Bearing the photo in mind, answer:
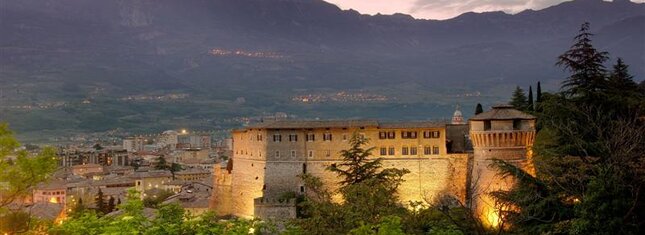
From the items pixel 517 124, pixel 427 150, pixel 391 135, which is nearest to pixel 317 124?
pixel 391 135

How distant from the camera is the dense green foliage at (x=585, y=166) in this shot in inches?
800

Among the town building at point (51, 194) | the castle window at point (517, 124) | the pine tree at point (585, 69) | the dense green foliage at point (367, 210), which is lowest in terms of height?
the town building at point (51, 194)

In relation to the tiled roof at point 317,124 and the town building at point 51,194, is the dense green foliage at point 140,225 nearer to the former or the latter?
the tiled roof at point 317,124

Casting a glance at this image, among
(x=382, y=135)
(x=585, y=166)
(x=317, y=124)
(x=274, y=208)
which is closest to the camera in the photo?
(x=585, y=166)

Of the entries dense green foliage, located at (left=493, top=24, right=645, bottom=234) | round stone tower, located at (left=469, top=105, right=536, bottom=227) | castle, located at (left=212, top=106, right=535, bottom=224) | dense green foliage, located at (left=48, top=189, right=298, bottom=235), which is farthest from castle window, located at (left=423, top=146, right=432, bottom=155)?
dense green foliage, located at (left=48, top=189, right=298, bottom=235)

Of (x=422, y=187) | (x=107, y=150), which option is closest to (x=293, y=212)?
(x=422, y=187)

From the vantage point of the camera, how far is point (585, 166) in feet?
74.2

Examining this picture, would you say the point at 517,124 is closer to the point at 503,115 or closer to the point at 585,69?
the point at 503,115

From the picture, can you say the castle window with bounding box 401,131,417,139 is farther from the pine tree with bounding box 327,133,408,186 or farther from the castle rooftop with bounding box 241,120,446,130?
the pine tree with bounding box 327,133,408,186

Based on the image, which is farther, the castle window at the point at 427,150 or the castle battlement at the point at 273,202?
the castle window at the point at 427,150

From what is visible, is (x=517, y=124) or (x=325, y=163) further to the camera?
(x=325, y=163)

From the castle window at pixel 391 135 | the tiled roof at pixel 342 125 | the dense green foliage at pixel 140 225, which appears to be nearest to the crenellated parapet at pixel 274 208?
the tiled roof at pixel 342 125

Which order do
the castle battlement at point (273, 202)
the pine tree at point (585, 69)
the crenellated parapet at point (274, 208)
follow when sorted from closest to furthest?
the pine tree at point (585, 69), the crenellated parapet at point (274, 208), the castle battlement at point (273, 202)

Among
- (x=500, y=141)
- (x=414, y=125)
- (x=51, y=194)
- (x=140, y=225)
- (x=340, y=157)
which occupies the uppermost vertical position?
(x=414, y=125)
